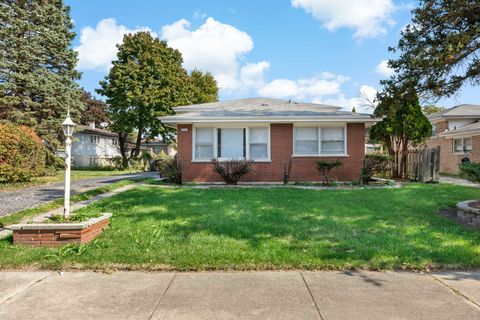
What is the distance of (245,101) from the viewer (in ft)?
68.4

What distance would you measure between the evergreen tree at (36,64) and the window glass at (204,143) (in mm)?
13463

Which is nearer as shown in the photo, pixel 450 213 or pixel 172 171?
pixel 450 213

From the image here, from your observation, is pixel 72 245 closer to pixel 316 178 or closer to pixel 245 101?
pixel 316 178

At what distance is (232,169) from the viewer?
1391 cm

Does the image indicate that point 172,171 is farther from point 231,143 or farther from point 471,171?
point 471,171

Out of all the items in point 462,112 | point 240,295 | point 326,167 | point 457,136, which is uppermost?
point 462,112

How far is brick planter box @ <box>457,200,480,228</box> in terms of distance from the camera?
693 cm

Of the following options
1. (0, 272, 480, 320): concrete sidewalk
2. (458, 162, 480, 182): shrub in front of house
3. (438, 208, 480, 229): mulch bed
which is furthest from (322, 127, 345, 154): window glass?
(0, 272, 480, 320): concrete sidewalk

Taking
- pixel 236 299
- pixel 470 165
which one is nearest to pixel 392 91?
pixel 470 165

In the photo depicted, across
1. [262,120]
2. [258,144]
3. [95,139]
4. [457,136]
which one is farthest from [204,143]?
[95,139]

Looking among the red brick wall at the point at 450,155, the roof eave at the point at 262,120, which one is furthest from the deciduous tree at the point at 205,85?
the roof eave at the point at 262,120

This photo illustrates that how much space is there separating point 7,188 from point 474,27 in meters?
16.9

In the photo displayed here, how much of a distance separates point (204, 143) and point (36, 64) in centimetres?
1579

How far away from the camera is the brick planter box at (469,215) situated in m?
6.93
